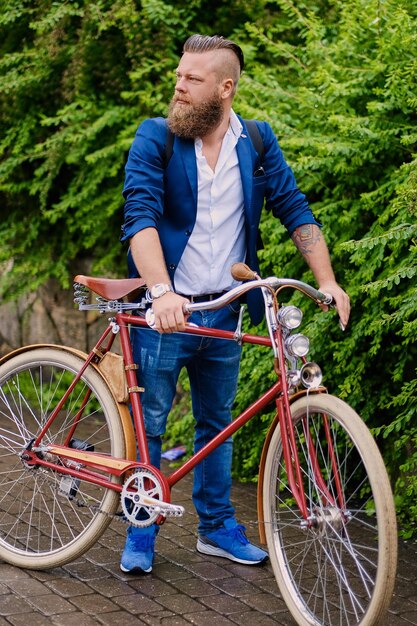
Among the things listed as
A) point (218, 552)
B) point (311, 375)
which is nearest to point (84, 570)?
point (218, 552)

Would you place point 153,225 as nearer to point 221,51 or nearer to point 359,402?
point 221,51

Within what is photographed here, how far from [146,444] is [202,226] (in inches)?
33.8

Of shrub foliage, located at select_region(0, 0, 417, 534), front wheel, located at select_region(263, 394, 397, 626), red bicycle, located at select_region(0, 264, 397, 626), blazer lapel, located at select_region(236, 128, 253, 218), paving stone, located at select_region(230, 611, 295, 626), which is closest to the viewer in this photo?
front wheel, located at select_region(263, 394, 397, 626)

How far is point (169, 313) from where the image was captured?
3.52 m

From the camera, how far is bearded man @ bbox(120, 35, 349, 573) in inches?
149

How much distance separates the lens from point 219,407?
164 inches

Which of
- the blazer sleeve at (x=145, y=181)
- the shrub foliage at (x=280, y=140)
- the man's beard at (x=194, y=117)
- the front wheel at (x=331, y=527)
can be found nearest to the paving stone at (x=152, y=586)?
the front wheel at (x=331, y=527)

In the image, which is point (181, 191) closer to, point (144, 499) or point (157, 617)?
point (144, 499)

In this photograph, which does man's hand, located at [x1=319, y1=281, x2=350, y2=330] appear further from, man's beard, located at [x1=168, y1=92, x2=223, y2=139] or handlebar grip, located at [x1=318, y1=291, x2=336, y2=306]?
man's beard, located at [x1=168, y1=92, x2=223, y2=139]

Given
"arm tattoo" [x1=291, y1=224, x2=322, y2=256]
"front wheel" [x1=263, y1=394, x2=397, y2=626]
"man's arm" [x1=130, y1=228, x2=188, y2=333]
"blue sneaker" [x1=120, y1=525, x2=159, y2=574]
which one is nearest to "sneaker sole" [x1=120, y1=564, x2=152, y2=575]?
"blue sneaker" [x1=120, y1=525, x2=159, y2=574]

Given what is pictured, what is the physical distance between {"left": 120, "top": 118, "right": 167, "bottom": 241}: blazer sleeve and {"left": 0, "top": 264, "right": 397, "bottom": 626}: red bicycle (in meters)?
0.28

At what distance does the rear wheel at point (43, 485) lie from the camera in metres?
3.95

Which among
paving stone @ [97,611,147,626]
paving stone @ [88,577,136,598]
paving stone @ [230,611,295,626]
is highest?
paving stone @ [88,577,136,598]

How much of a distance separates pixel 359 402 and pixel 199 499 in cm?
98
